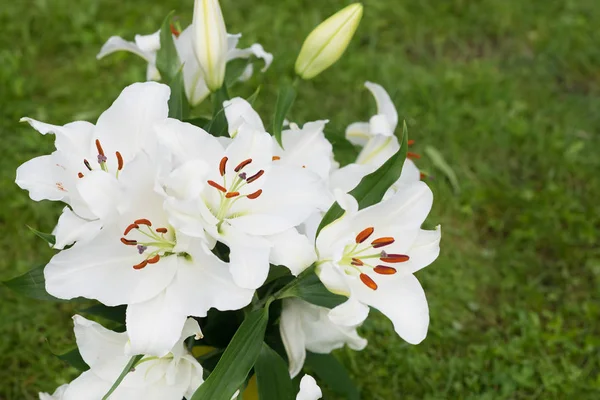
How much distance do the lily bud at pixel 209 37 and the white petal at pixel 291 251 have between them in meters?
0.27

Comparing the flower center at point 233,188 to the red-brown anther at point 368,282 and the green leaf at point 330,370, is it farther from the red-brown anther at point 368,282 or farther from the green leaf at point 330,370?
the green leaf at point 330,370

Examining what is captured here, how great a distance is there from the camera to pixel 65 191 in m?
0.81

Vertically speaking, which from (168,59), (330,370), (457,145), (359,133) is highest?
(168,59)

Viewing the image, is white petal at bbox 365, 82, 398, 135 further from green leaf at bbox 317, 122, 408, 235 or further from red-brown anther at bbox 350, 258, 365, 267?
red-brown anther at bbox 350, 258, 365, 267

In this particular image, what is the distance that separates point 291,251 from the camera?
0.80 meters

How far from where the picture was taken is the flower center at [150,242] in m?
0.75

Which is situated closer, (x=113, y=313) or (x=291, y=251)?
(x=291, y=251)

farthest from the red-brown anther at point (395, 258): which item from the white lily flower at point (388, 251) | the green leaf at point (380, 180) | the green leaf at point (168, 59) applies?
the green leaf at point (168, 59)

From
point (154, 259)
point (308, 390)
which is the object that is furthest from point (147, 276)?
point (308, 390)

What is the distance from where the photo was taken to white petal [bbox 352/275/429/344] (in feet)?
2.72

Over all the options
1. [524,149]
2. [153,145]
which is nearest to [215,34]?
[153,145]

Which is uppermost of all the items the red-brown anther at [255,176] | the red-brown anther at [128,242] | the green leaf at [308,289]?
the red-brown anther at [128,242]

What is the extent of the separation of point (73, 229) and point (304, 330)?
0.36m

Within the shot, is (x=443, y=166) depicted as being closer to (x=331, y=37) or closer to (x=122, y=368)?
(x=331, y=37)
